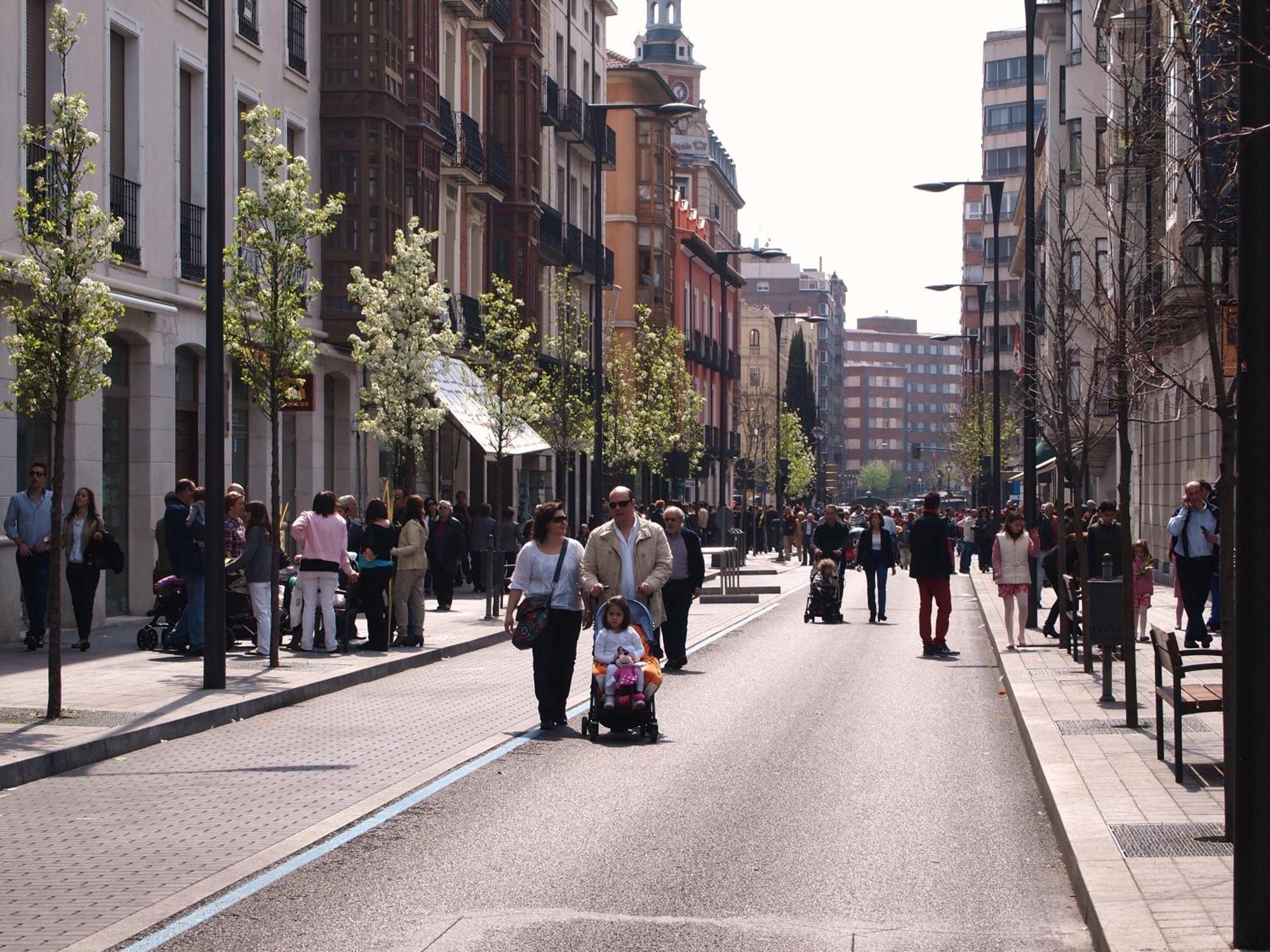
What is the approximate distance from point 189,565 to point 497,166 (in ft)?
90.9

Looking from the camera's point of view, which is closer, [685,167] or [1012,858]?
[1012,858]

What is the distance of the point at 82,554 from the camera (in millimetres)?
21219

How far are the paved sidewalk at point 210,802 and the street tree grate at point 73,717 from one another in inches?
19.8

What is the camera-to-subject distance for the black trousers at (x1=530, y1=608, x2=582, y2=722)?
14672 mm

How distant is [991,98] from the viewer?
132125 millimetres

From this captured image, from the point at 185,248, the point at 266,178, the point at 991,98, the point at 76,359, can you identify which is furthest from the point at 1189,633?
the point at 991,98

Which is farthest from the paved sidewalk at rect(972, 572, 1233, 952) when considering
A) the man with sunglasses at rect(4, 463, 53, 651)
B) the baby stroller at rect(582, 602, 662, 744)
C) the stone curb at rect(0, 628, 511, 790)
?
the man with sunglasses at rect(4, 463, 53, 651)

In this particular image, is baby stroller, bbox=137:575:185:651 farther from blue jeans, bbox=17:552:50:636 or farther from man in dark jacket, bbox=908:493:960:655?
man in dark jacket, bbox=908:493:960:655

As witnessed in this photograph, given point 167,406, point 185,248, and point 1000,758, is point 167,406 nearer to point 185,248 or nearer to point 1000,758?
point 185,248

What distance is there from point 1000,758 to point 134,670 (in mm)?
9085

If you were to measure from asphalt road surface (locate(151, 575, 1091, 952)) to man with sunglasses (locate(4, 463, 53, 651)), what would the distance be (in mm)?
8262

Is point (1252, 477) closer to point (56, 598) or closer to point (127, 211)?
point (56, 598)

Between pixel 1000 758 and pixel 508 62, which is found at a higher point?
pixel 508 62

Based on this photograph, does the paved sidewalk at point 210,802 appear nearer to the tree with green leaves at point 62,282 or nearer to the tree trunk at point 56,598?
the tree trunk at point 56,598
